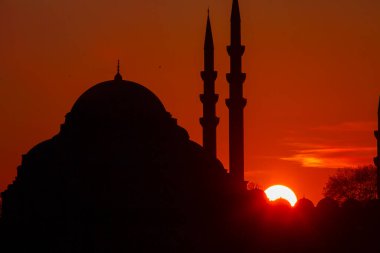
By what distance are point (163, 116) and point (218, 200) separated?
334 cm

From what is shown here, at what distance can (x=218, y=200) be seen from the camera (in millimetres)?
36562

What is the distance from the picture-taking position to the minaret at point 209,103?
42312 mm

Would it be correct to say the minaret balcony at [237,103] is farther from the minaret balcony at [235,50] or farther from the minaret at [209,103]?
the minaret at [209,103]

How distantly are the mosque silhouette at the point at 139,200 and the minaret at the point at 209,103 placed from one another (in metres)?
3.97

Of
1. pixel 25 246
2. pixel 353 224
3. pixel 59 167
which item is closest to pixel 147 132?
pixel 59 167

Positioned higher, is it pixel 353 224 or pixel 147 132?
pixel 147 132

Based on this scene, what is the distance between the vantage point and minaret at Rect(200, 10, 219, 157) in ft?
139

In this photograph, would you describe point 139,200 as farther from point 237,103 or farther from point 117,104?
point 237,103

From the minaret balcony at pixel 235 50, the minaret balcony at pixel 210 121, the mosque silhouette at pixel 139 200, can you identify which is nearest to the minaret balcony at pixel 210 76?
the minaret balcony at pixel 210 121

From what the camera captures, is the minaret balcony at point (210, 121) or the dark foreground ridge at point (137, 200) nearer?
the dark foreground ridge at point (137, 200)

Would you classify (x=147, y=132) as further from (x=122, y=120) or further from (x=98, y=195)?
(x=98, y=195)

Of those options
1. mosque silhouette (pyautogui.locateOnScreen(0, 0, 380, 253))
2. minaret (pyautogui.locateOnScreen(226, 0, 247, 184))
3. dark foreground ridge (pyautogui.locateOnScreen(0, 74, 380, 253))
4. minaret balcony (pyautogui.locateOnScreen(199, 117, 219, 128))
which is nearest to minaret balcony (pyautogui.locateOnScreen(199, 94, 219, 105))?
minaret balcony (pyautogui.locateOnScreen(199, 117, 219, 128))

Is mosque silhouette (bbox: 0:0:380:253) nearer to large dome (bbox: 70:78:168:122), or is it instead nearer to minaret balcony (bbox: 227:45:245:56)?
large dome (bbox: 70:78:168:122)

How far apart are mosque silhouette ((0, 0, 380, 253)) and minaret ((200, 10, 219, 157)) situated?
397 cm
